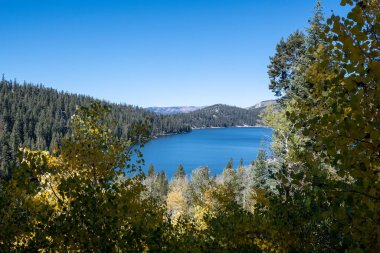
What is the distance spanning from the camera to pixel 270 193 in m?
7.91

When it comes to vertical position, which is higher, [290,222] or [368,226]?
[368,226]

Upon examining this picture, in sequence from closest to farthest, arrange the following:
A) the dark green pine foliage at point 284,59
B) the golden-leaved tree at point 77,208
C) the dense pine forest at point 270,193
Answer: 1. the dense pine forest at point 270,193
2. the golden-leaved tree at point 77,208
3. the dark green pine foliage at point 284,59

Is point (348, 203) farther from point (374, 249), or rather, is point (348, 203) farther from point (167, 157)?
point (167, 157)

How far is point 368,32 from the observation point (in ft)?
10.0

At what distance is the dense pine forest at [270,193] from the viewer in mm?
2822

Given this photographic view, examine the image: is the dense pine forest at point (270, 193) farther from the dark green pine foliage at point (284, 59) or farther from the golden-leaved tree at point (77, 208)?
the dark green pine foliage at point (284, 59)

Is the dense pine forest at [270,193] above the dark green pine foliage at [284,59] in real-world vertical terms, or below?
below

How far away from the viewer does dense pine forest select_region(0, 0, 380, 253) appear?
282cm

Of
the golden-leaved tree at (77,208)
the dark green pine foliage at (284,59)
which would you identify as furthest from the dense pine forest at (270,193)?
the dark green pine foliage at (284,59)

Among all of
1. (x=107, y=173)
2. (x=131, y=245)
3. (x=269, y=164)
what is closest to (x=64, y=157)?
(x=107, y=173)

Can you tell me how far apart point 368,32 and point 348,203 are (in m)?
1.65

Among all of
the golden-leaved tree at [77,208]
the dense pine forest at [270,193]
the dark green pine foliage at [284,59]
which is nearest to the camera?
the dense pine forest at [270,193]

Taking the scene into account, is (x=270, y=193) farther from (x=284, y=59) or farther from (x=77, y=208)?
(x=284, y=59)

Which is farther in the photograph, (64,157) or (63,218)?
(64,157)
